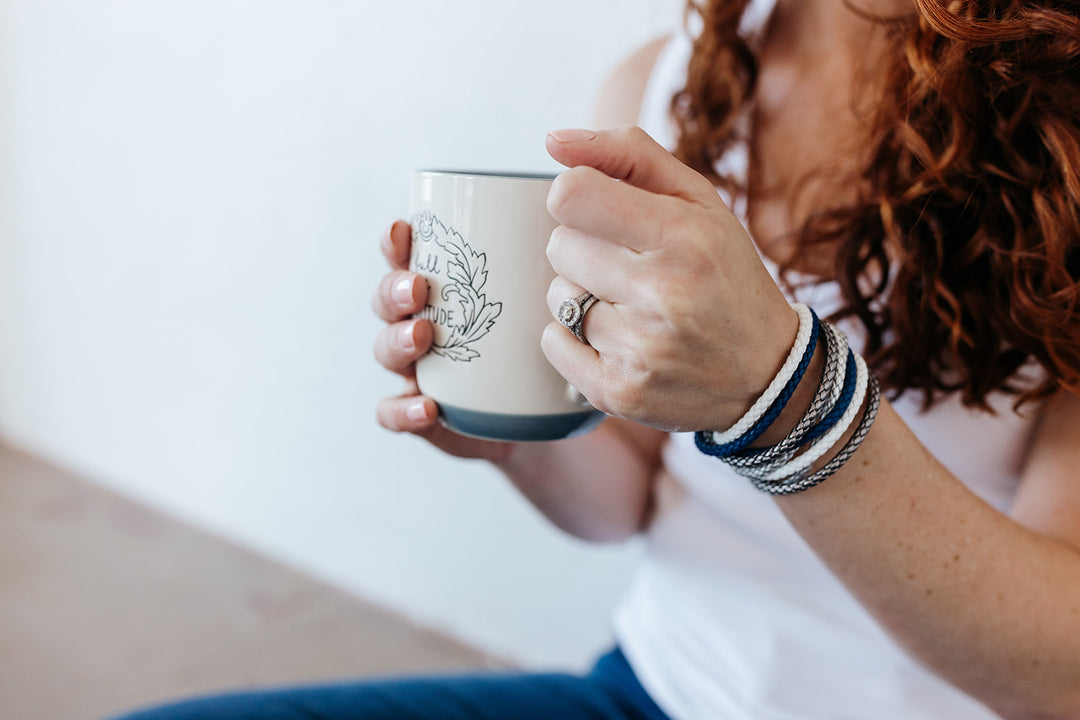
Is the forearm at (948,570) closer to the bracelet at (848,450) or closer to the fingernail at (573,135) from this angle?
the bracelet at (848,450)

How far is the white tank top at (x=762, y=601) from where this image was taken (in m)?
0.63

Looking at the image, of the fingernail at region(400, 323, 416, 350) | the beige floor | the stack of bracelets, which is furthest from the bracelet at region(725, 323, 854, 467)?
the beige floor

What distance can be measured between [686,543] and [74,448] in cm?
174

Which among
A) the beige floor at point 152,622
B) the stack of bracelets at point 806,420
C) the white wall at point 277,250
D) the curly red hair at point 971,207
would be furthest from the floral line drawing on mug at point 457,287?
the beige floor at point 152,622

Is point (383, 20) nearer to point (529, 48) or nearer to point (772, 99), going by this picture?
point (529, 48)

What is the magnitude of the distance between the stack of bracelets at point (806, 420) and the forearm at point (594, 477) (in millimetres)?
273

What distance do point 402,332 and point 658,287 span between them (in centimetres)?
20

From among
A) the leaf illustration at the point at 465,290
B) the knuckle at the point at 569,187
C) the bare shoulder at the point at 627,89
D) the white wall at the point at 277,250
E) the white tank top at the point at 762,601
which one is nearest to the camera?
the knuckle at the point at 569,187

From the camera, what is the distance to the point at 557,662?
1.38 meters

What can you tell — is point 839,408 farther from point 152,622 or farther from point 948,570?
point 152,622

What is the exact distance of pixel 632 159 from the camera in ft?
1.20

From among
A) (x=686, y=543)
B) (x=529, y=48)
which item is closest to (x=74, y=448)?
(x=529, y=48)

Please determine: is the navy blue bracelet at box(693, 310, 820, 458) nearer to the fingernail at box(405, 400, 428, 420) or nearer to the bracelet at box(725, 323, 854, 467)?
the bracelet at box(725, 323, 854, 467)

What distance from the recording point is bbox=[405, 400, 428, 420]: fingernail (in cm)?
52
